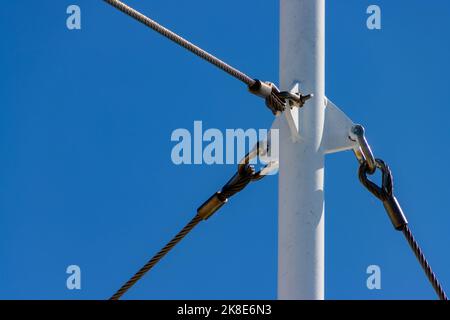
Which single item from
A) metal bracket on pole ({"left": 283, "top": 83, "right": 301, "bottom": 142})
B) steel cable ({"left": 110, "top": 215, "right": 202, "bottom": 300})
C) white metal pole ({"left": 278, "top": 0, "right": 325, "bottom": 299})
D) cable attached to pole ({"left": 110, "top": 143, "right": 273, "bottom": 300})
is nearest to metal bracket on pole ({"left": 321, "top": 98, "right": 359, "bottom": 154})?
white metal pole ({"left": 278, "top": 0, "right": 325, "bottom": 299})

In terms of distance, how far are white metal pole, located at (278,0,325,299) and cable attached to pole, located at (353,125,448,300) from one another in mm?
456

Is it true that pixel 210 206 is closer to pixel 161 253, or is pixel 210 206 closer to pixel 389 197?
pixel 161 253

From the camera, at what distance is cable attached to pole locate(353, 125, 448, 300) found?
723 cm

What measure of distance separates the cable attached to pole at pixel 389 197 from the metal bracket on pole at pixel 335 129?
0.57 feet

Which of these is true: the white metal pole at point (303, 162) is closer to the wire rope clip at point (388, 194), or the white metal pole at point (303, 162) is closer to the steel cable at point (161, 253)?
the wire rope clip at point (388, 194)

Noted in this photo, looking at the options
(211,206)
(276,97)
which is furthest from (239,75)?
(211,206)

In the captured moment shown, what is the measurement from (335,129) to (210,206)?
3.82 ft

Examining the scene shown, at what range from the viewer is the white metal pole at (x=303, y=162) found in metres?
6.65

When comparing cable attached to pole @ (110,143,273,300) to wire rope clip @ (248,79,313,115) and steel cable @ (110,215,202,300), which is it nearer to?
steel cable @ (110,215,202,300)

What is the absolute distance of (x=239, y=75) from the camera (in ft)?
23.0

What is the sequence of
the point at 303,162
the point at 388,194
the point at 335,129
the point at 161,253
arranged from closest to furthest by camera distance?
the point at 303,162 < the point at 335,129 < the point at 388,194 < the point at 161,253

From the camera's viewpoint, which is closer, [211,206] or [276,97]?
[276,97]

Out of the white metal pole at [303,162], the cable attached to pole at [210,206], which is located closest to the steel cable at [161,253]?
the cable attached to pole at [210,206]

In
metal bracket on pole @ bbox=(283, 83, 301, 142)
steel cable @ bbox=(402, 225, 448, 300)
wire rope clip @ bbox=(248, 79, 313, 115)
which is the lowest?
steel cable @ bbox=(402, 225, 448, 300)
